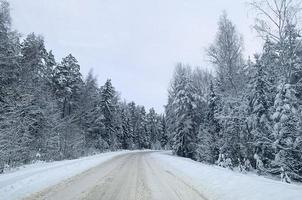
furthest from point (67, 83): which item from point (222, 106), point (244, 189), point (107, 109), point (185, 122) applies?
point (244, 189)

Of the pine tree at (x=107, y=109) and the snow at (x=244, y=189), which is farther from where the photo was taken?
the pine tree at (x=107, y=109)

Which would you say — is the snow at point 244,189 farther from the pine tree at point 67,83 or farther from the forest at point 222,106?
the pine tree at point 67,83

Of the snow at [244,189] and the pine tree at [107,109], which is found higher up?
the pine tree at [107,109]

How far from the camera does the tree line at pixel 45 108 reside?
68.8 ft

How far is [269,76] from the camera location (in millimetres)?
25656

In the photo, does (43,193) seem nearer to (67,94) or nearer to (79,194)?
(79,194)

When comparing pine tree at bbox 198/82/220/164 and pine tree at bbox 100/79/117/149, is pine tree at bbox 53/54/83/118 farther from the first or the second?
pine tree at bbox 198/82/220/164

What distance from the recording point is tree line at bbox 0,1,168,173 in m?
21.0

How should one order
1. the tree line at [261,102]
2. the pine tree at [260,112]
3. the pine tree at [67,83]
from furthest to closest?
the pine tree at [67,83] < the pine tree at [260,112] < the tree line at [261,102]

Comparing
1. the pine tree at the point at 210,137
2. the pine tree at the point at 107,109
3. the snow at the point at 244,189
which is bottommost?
the snow at the point at 244,189

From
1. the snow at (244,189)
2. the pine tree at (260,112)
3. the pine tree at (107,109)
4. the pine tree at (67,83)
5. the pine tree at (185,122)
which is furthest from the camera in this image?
the pine tree at (107,109)

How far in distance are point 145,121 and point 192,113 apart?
59.4 meters

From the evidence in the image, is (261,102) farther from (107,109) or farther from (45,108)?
(107,109)

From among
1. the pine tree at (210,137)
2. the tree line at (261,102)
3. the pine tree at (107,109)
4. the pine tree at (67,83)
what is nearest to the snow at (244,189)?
the tree line at (261,102)
